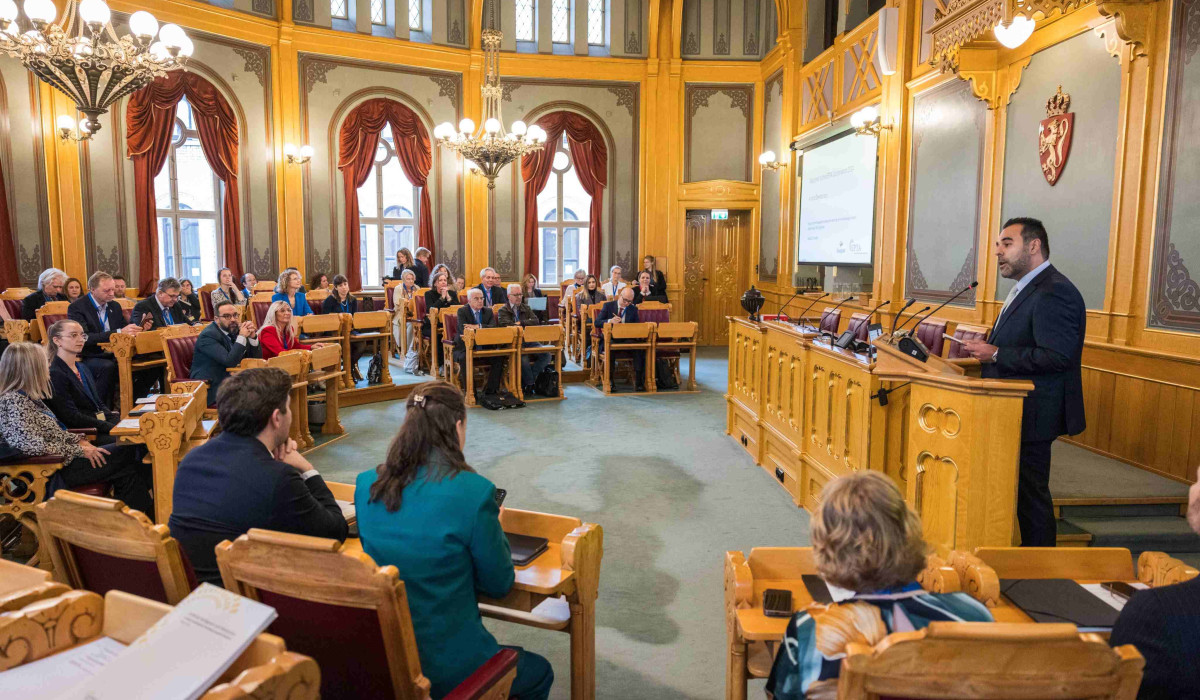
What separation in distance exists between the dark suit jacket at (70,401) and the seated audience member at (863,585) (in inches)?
146

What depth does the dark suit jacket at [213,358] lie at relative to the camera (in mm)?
5238

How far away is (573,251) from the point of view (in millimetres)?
13016

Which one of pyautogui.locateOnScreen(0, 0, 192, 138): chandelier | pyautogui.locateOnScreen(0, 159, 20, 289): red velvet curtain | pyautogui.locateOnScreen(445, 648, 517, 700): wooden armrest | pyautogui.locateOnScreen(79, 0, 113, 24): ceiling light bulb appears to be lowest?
pyautogui.locateOnScreen(445, 648, 517, 700): wooden armrest

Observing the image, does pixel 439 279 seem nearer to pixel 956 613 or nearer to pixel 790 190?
pixel 790 190

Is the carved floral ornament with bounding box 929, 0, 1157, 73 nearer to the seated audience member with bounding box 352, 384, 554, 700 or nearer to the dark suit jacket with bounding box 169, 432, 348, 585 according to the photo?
the seated audience member with bounding box 352, 384, 554, 700

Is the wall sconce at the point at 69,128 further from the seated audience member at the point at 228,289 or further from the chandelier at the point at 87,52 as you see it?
the chandelier at the point at 87,52

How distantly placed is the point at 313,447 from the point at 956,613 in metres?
5.34

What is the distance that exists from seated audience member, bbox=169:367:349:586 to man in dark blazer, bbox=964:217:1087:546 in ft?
8.40

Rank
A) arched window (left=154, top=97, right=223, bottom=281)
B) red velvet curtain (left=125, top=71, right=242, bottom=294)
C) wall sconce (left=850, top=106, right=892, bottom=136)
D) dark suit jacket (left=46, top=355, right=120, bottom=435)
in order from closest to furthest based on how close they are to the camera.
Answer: dark suit jacket (left=46, top=355, right=120, bottom=435) → wall sconce (left=850, top=106, right=892, bottom=136) → red velvet curtain (left=125, top=71, right=242, bottom=294) → arched window (left=154, top=97, right=223, bottom=281)

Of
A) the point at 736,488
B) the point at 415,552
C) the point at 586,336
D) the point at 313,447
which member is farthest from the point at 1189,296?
the point at 586,336

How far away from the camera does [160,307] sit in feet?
22.8

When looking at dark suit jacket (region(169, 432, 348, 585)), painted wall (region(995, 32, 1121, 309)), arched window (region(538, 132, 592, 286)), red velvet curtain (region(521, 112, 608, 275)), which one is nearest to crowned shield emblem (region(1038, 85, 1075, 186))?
painted wall (region(995, 32, 1121, 309))

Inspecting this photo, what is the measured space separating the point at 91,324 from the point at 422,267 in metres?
4.99

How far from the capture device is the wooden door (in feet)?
40.6
